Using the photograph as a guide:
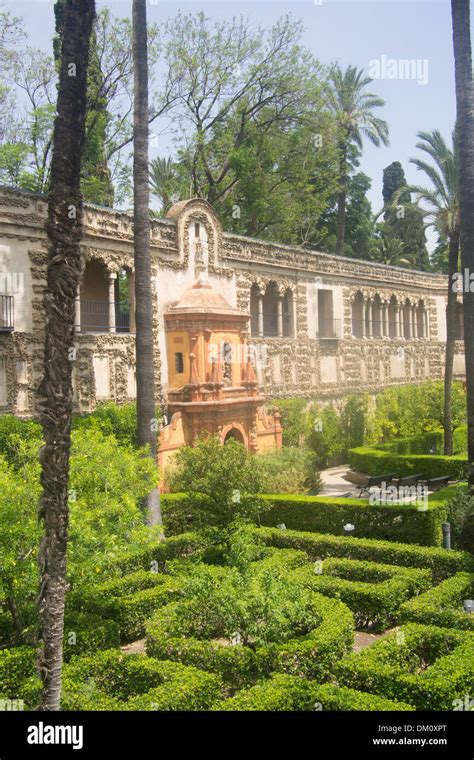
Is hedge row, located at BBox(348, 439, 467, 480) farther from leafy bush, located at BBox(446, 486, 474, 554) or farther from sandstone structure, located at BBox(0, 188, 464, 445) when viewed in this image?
leafy bush, located at BBox(446, 486, 474, 554)

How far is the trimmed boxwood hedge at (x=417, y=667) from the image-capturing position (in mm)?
8820

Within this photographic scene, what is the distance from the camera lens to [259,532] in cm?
1656

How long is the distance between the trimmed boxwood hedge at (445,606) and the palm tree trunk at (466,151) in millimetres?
3978

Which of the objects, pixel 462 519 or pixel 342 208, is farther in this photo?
pixel 342 208

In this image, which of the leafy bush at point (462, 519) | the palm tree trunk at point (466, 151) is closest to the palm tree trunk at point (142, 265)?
the leafy bush at point (462, 519)

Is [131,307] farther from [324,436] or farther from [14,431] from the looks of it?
[324,436]

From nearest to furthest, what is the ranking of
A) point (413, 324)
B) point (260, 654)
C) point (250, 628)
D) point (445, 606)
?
point (260, 654) < point (250, 628) < point (445, 606) < point (413, 324)

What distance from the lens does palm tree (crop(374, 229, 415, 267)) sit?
54.0 meters

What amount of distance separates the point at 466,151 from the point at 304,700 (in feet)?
40.2

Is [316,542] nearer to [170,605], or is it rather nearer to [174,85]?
[170,605]

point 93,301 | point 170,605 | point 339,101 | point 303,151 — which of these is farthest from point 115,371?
point 339,101

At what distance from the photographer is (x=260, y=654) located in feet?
32.7

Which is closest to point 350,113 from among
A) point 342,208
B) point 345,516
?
point 342,208

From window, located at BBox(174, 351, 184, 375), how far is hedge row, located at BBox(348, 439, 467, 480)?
301 inches
